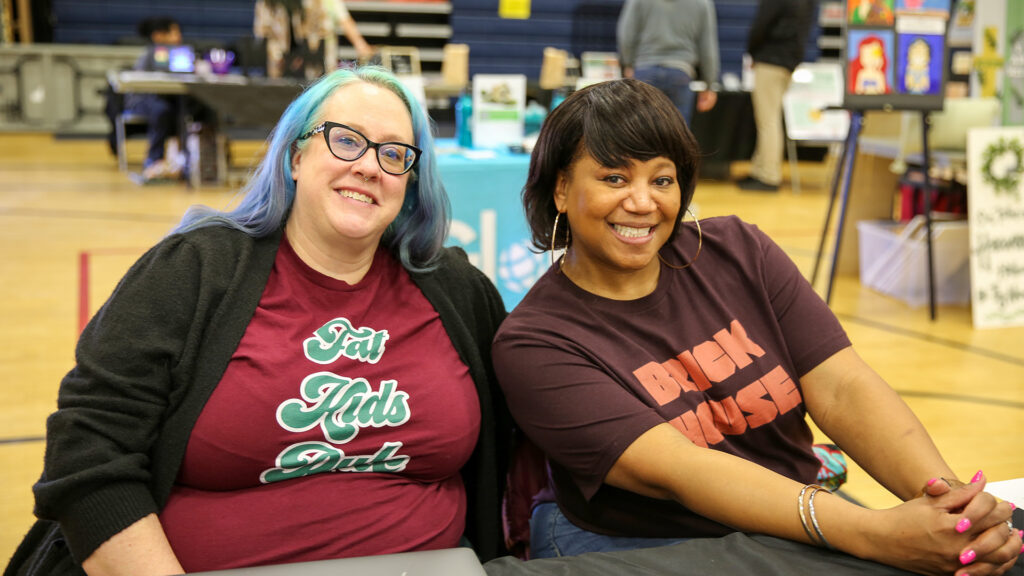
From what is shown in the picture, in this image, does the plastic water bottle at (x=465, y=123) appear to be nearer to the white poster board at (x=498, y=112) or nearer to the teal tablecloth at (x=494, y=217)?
the white poster board at (x=498, y=112)

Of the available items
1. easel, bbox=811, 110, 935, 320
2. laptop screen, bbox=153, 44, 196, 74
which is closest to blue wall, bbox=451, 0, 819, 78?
laptop screen, bbox=153, 44, 196, 74

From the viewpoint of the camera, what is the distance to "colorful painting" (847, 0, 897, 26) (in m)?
4.09

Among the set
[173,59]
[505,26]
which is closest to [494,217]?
[173,59]

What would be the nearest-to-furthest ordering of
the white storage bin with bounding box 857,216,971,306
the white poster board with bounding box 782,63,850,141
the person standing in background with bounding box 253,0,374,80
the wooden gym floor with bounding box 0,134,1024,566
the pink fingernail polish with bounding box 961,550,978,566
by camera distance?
the pink fingernail polish with bounding box 961,550,978,566, the wooden gym floor with bounding box 0,134,1024,566, the white storage bin with bounding box 857,216,971,306, the person standing in background with bounding box 253,0,374,80, the white poster board with bounding box 782,63,850,141

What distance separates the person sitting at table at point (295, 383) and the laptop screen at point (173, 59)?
6798 millimetres

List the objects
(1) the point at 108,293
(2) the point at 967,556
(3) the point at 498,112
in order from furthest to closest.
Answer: (1) the point at 108,293
(3) the point at 498,112
(2) the point at 967,556

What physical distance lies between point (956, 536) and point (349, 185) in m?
1.02

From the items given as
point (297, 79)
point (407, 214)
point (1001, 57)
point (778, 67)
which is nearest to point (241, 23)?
point (297, 79)

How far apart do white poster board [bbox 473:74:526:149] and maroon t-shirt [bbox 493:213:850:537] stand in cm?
234

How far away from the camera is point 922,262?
15.0ft

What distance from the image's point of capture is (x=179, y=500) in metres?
1.46

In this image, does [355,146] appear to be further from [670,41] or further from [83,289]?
[670,41]

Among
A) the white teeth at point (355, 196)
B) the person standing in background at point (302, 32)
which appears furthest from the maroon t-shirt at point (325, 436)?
the person standing in background at point (302, 32)

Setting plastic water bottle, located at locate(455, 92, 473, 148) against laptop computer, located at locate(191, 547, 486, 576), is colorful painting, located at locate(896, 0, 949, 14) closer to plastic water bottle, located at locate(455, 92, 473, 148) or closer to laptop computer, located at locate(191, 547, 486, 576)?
plastic water bottle, located at locate(455, 92, 473, 148)
